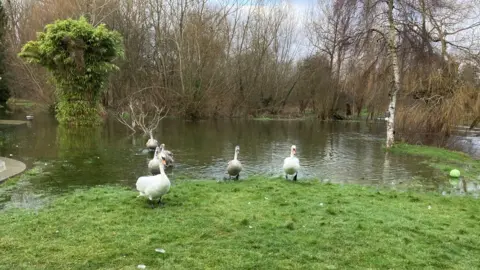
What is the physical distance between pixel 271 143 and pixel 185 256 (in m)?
16.5

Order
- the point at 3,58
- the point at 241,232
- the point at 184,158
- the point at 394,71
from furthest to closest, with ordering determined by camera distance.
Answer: the point at 3,58
the point at 394,71
the point at 184,158
the point at 241,232

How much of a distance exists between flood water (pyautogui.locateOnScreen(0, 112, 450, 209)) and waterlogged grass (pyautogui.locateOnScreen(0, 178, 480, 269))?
2434mm

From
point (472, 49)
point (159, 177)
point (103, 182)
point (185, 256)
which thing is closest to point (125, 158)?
point (103, 182)

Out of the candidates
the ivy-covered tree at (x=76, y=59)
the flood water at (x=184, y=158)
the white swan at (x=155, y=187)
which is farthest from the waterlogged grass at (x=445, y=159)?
the ivy-covered tree at (x=76, y=59)

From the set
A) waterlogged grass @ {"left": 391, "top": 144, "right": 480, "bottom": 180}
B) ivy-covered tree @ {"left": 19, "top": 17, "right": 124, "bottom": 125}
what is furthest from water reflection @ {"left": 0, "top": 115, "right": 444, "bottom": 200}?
ivy-covered tree @ {"left": 19, "top": 17, "right": 124, "bottom": 125}

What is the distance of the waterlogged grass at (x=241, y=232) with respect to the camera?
548cm

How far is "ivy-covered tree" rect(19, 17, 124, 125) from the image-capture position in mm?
22453

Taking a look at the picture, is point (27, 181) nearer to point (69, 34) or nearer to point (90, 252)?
point (90, 252)

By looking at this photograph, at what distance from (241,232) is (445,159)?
13.1 m

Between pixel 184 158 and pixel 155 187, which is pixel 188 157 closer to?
pixel 184 158

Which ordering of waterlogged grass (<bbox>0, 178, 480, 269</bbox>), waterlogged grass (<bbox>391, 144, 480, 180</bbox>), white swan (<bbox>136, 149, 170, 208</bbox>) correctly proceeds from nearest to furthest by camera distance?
1. waterlogged grass (<bbox>0, 178, 480, 269</bbox>)
2. white swan (<bbox>136, 149, 170, 208</bbox>)
3. waterlogged grass (<bbox>391, 144, 480, 180</bbox>)

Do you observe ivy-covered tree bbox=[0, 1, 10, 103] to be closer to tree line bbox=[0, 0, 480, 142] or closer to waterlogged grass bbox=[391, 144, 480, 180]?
tree line bbox=[0, 0, 480, 142]

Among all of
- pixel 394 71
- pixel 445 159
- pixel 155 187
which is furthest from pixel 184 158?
pixel 394 71

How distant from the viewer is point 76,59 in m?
23.0
